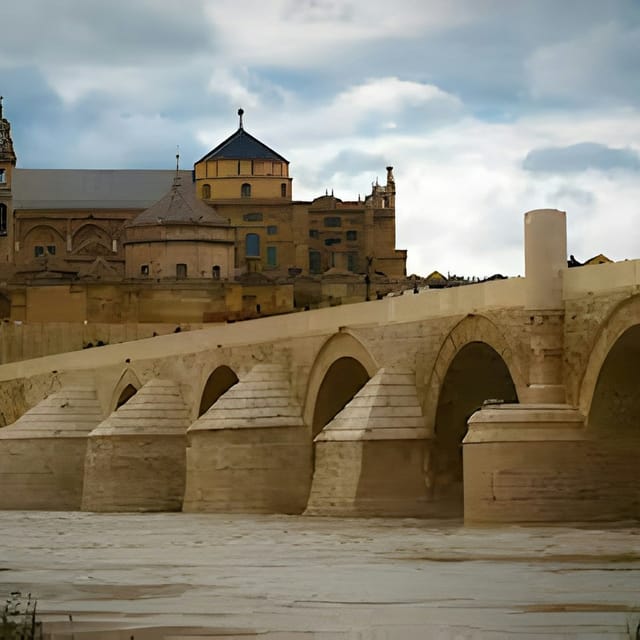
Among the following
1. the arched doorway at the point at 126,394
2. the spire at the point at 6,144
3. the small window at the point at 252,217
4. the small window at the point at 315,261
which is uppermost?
the spire at the point at 6,144

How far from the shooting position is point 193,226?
8650 centimetres

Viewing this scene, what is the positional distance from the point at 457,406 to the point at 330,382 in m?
4.74

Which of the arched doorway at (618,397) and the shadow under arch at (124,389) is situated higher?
the shadow under arch at (124,389)

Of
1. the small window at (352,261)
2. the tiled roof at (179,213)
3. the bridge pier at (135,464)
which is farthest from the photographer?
the small window at (352,261)

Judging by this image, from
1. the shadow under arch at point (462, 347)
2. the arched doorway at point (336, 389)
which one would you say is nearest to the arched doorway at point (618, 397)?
the shadow under arch at point (462, 347)

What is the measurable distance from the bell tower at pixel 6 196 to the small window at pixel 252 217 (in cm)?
1392

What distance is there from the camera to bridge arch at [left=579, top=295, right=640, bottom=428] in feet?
88.0

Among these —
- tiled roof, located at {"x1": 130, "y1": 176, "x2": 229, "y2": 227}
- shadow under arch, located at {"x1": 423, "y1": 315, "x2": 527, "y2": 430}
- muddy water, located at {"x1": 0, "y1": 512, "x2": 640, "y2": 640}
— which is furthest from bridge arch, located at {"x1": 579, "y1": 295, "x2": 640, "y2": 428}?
tiled roof, located at {"x1": 130, "y1": 176, "x2": 229, "y2": 227}

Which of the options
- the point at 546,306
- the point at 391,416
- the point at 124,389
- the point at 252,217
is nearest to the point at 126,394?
the point at 124,389

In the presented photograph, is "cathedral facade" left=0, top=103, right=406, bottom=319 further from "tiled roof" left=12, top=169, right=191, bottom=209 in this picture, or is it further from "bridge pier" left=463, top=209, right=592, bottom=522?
"bridge pier" left=463, top=209, right=592, bottom=522

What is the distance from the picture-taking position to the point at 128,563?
24.5 m

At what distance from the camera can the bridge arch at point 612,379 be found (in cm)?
2683

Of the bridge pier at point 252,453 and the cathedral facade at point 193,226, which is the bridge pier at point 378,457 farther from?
the cathedral facade at point 193,226

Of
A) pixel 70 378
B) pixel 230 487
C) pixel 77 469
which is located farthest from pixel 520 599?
pixel 70 378
